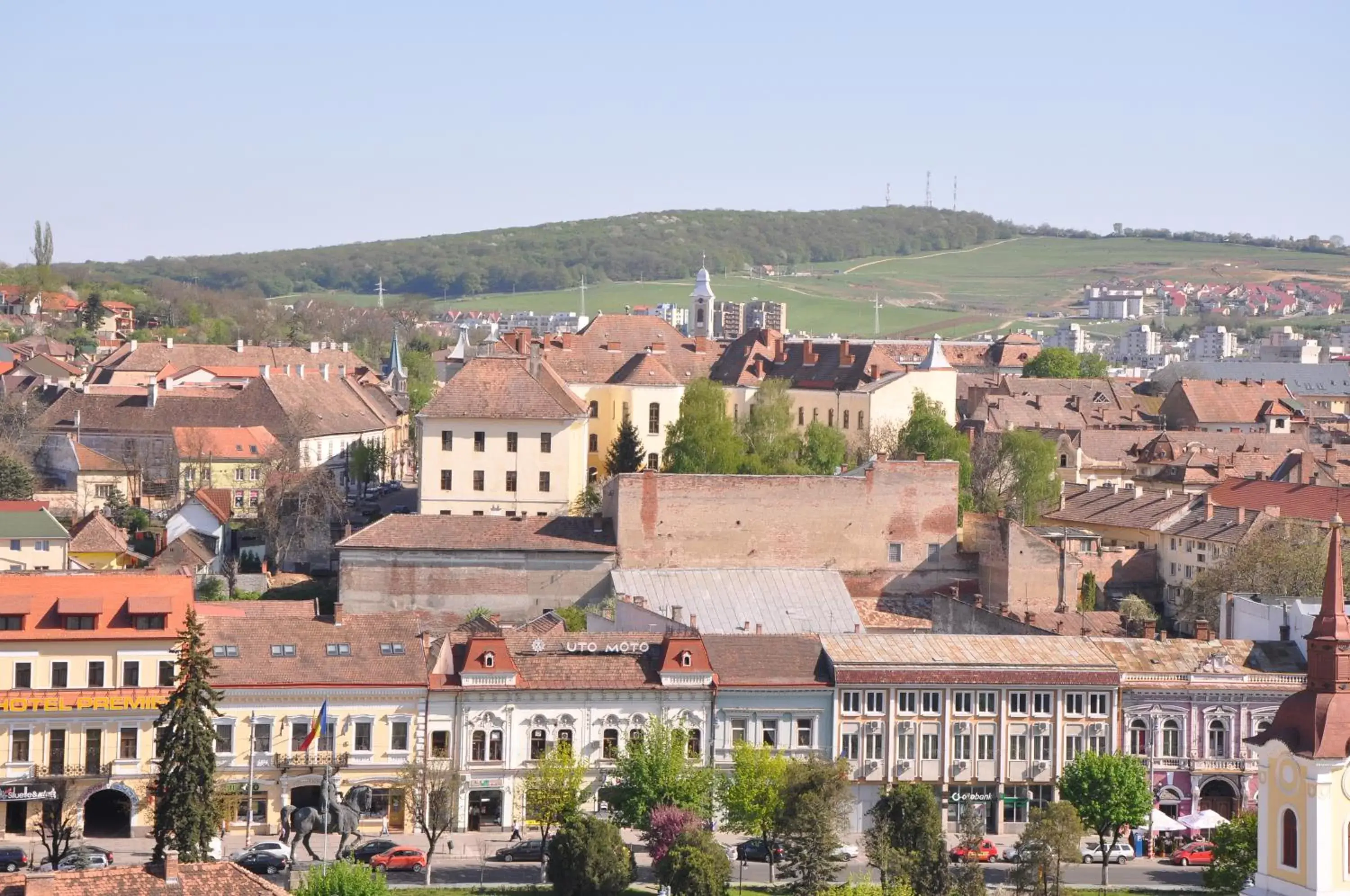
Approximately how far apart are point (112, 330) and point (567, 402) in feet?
304

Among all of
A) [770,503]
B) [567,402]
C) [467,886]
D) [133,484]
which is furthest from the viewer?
[133,484]

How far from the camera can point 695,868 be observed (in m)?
47.3

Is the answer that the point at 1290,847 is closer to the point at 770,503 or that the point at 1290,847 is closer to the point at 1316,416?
the point at 770,503

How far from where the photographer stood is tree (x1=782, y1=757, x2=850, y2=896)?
161 feet

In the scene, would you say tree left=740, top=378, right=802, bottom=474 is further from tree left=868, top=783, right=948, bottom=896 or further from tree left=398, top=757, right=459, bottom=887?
tree left=868, top=783, right=948, bottom=896

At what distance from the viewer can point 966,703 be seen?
191ft

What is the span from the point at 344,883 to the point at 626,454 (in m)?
47.2

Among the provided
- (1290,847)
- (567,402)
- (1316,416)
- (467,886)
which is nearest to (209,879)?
(467,886)

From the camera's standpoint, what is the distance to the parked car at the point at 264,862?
162 ft

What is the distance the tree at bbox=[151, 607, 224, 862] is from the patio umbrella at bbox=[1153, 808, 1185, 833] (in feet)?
70.3

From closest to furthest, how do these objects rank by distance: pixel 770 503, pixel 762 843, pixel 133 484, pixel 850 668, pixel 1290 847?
pixel 1290 847
pixel 762 843
pixel 850 668
pixel 770 503
pixel 133 484

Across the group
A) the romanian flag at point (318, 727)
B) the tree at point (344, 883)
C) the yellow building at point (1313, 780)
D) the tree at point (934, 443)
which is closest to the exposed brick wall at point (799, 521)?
the tree at point (934, 443)

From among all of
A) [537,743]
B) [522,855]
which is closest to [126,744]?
[537,743]

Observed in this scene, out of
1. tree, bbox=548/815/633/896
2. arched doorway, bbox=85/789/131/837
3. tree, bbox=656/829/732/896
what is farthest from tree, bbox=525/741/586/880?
arched doorway, bbox=85/789/131/837
